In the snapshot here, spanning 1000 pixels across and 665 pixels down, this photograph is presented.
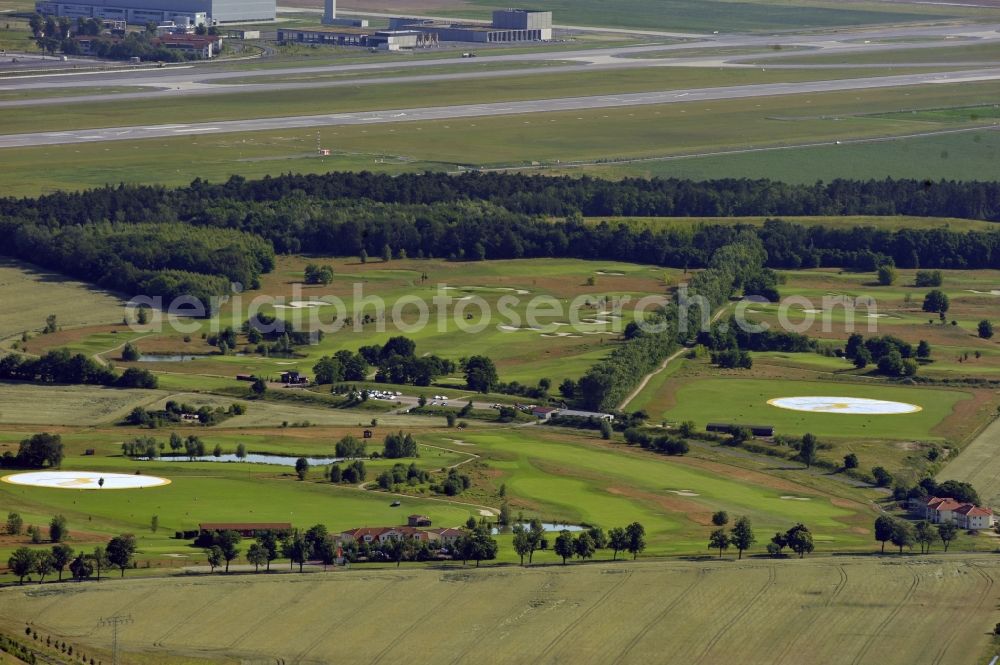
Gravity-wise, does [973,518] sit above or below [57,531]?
below

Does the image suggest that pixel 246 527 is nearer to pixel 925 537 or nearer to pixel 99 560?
pixel 99 560

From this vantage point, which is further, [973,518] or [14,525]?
[973,518]

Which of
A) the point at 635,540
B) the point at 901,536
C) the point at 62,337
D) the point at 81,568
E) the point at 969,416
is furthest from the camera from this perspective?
the point at 62,337

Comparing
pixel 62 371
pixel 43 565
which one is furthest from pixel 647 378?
pixel 43 565

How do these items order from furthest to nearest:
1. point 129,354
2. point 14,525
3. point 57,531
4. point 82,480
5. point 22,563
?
point 129,354 < point 82,480 < point 14,525 < point 57,531 < point 22,563

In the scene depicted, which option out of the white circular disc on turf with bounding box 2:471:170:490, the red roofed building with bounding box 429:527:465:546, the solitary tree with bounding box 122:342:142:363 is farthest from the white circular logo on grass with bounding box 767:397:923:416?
the white circular disc on turf with bounding box 2:471:170:490

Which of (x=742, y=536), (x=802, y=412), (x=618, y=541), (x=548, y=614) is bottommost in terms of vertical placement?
(x=548, y=614)

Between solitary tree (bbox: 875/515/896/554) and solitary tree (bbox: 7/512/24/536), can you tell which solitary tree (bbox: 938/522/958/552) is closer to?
solitary tree (bbox: 875/515/896/554)
